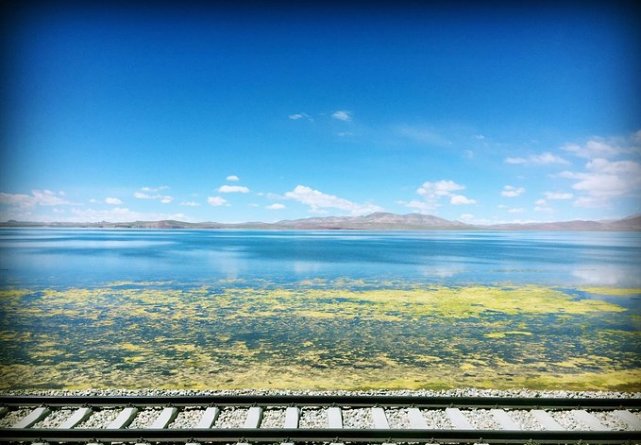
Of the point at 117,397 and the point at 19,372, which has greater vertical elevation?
the point at 117,397

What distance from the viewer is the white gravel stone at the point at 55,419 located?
750cm

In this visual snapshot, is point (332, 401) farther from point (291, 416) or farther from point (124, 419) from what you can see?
point (124, 419)

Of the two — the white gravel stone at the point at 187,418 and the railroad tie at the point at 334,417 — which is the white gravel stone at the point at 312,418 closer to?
the railroad tie at the point at 334,417

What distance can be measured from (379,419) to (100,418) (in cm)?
565

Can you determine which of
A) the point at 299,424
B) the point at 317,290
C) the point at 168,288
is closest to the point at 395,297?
the point at 317,290

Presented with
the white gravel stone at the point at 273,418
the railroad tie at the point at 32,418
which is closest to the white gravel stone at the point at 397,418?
the white gravel stone at the point at 273,418

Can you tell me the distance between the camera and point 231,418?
25.4ft

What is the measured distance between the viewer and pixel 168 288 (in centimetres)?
2938

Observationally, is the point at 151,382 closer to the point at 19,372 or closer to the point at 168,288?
the point at 19,372

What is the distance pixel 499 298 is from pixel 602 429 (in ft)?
64.9

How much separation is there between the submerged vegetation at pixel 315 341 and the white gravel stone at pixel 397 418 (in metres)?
2.76

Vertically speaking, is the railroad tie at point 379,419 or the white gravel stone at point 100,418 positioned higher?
the railroad tie at point 379,419

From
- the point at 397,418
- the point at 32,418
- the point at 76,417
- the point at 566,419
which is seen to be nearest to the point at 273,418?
the point at 397,418

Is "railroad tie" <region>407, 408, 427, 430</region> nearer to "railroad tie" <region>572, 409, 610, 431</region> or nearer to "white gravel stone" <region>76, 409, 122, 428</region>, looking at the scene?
"railroad tie" <region>572, 409, 610, 431</region>
